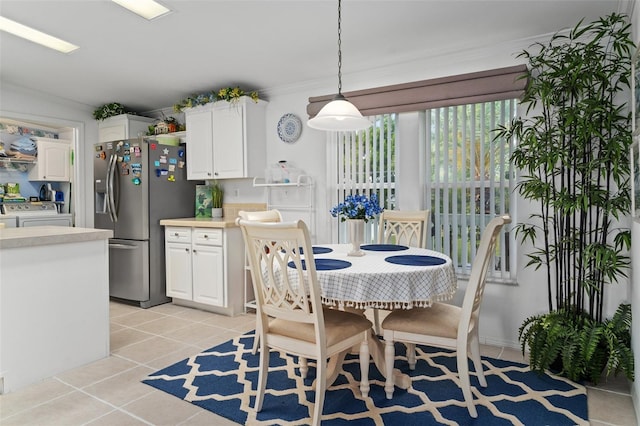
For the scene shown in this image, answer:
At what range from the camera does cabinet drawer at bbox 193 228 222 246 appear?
396cm

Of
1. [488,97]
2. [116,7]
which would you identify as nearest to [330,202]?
[488,97]

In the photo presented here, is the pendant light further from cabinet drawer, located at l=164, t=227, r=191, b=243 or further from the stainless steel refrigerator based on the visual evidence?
the stainless steel refrigerator

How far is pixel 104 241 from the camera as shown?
290cm

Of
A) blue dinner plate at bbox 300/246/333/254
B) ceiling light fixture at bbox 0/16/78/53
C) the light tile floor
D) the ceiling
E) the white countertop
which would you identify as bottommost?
the light tile floor

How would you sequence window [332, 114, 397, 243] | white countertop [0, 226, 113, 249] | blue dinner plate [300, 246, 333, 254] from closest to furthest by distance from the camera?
white countertop [0, 226, 113, 249]
blue dinner plate [300, 246, 333, 254]
window [332, 114, 397, 243]

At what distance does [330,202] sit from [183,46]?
1919 millimetres

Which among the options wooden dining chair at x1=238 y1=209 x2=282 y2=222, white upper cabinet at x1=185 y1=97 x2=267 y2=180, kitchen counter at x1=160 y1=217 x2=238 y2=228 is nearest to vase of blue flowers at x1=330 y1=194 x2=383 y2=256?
wooden dining chair at x1=238 y1=209 x2=282 y2=222

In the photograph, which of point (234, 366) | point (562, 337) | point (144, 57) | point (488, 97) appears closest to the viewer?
point (562, 337)

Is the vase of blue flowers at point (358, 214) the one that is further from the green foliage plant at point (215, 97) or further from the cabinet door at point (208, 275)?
the green foliage plant at point (215, 97)

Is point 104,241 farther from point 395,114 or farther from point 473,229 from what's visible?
point 473,229

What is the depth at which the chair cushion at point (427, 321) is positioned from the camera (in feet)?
6.96

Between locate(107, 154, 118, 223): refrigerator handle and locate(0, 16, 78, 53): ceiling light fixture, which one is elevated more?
locate(0, 16, 78, 53): ceiling light fixture

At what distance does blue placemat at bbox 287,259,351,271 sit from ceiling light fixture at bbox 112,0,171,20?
192cm

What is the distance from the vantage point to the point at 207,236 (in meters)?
4.04
